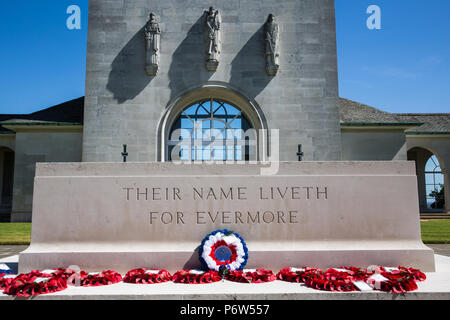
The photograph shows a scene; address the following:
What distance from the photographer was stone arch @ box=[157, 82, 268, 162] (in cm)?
1703

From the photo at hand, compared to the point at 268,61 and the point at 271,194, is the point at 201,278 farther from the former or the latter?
the point at 268,61

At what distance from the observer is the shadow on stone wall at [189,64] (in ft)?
56.6

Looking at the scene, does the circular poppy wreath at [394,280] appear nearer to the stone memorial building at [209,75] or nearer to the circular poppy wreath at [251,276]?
the circular poppy wreath at [251,276]

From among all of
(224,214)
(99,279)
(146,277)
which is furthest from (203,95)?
(99,279)

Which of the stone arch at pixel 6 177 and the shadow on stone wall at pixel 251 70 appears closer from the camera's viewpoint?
the shadow on stone wall at pixel 251 70

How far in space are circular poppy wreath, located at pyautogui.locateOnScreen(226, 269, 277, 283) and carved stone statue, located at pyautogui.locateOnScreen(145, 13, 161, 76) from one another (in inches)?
538

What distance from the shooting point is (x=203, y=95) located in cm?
1800

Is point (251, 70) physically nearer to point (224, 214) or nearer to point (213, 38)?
point (213, 38)

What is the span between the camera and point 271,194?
6199 mm

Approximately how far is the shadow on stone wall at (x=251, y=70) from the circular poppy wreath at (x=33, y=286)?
13871mm

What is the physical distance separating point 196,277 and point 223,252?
0.61m

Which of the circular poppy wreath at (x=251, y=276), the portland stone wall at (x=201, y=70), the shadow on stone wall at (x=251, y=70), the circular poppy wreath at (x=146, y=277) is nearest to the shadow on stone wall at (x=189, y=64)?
the portland stone wall at (x=201, y=70)
